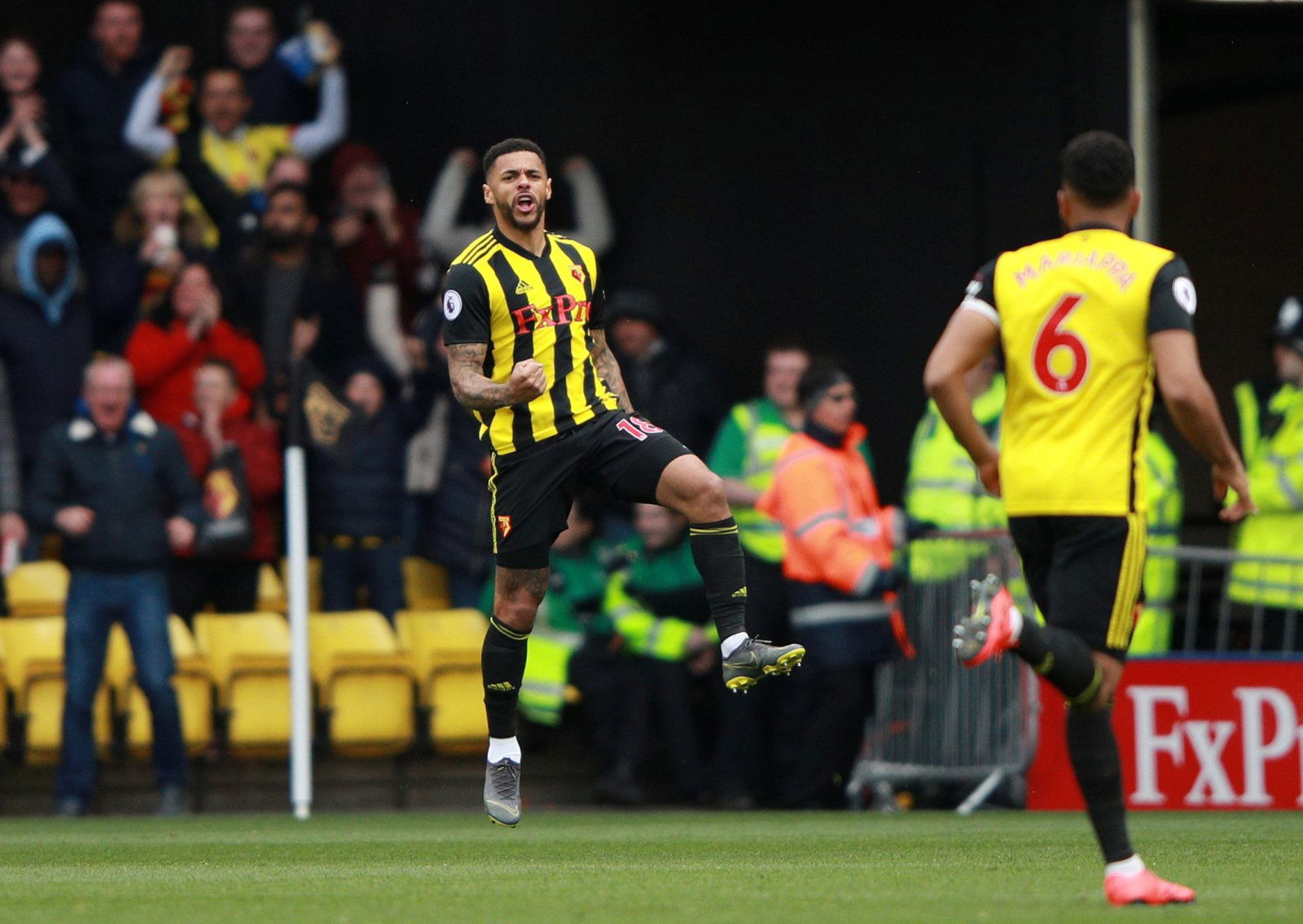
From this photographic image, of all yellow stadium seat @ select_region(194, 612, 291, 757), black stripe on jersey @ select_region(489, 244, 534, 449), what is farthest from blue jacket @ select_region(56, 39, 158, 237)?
black stripe on jersey @ select_region(489, 244, 534, 449)

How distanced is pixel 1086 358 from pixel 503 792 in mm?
3040

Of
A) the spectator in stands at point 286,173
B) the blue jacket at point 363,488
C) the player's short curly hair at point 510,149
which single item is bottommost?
the blue jacket at point 363,488

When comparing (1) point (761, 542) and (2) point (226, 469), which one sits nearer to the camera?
(1) point (761, 542)

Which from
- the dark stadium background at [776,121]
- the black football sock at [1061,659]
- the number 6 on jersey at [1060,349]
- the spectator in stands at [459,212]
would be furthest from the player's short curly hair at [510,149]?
the dark stadium background at [776,121]

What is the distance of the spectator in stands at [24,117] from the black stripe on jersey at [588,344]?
5.27 meters

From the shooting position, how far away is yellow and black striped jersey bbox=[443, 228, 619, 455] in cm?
770

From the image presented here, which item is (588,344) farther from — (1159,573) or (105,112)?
(105,112)

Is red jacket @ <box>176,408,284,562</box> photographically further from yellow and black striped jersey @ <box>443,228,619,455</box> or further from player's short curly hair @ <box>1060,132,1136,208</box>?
player's short curly hair @ <box>1060,132,1136,208</box>

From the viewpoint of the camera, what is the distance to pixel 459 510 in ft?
40.7

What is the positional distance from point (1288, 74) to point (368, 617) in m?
7.23

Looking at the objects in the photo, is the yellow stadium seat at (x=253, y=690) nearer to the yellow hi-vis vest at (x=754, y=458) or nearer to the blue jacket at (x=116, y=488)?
the blue jacket at (x=116, y=488)

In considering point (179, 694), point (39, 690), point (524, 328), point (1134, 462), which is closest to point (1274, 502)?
point (524, 328)

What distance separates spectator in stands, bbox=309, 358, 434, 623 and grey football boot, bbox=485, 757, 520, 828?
4.25 metres

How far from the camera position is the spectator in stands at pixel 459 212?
13703 mm
